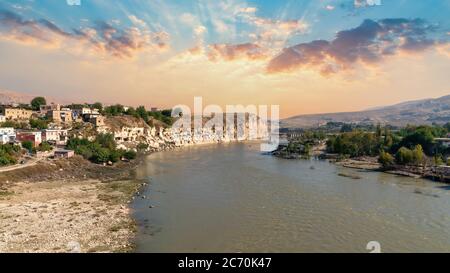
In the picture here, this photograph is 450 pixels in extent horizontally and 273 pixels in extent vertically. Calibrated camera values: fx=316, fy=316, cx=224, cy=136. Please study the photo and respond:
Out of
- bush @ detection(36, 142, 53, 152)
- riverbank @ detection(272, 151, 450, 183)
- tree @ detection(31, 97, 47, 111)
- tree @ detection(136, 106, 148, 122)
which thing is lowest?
riverbank @ detection(272, 151, 450, 183)

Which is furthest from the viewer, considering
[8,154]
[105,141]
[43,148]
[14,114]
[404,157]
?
[14,114]

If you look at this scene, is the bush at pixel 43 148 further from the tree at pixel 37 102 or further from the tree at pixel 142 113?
the tree at pixel 142 113

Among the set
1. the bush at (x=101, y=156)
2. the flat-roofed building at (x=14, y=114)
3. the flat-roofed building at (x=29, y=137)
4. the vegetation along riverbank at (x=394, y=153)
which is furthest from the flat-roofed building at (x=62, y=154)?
the vegetation along riverbank at (x=394, y=153)

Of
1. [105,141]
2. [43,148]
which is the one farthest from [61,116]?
[43,148]

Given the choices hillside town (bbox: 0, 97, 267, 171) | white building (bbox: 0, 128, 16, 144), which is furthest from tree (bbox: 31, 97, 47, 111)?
white building (bbox: 0, 128, 16, 144)

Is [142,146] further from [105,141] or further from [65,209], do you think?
[65,209]

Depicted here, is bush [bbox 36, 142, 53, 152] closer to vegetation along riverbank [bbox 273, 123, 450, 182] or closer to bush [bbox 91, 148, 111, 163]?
bush [bbox 91, 148, 111, 163]
